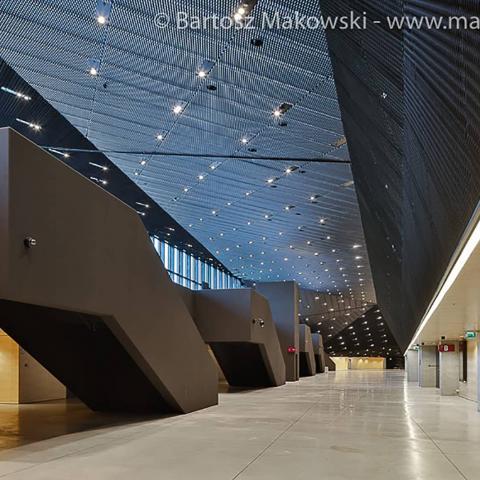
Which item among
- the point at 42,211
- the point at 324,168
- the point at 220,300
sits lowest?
the point at 220,300

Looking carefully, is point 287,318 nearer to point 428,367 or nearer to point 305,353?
point 428,367

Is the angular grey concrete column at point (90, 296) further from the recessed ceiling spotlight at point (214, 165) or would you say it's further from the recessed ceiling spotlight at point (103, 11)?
the recessed ceiling spotlight at point (214, 165)

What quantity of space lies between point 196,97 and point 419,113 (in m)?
10.2

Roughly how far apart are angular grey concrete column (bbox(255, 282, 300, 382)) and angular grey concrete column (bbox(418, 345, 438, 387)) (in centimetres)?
779

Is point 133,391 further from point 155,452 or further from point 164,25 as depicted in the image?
point 164,25

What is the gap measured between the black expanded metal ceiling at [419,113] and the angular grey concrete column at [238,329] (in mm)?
13801

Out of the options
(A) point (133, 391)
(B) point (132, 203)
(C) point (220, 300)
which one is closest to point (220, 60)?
(A) point (133, 391)

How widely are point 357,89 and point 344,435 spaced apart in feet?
21.6

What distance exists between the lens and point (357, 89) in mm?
7809

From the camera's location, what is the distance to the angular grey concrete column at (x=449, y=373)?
25.1 m

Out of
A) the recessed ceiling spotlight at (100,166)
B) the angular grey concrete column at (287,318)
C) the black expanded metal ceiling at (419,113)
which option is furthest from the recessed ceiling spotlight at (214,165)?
the angular grey concrete column at (287,318)

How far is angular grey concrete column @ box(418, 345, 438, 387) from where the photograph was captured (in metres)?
31.5

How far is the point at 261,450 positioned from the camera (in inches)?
371

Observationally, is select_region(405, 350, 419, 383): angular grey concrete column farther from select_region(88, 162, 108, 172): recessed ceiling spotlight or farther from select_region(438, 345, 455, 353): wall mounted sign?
select_region(88, 162, 108, 172): recessed ceiling spotlight
